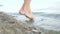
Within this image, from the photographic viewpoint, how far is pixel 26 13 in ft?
9.00

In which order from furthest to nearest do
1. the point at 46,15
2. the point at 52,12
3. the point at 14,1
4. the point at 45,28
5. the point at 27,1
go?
the point at 14,1 < the point at 52,12 < the point at 46,15 < the point at 27,1 < the point at 45,28

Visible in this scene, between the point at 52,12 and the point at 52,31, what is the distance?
1096 millimetres

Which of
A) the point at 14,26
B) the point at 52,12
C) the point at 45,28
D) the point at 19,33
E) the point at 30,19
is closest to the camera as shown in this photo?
the point at 19,33

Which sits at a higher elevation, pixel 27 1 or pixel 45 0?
pixel 27 1

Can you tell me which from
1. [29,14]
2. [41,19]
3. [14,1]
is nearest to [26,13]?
[29,14]

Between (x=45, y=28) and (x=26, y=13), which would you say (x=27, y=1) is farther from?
(x=45, y=28)

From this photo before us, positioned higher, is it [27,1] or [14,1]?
[27,1]

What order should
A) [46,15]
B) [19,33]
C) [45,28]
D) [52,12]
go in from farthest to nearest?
1. [52,12]
2. [46,15]
3. [45,28]
4. [19,33]

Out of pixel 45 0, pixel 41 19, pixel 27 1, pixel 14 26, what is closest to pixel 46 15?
pixel 41 19

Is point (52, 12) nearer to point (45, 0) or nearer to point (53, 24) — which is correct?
point (53, 24)

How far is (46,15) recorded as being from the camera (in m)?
3.21

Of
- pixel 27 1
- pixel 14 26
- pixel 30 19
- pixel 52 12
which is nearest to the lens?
pixel 14 26

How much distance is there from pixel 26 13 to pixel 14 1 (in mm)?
2066

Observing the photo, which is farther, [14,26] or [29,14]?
[29,14]
